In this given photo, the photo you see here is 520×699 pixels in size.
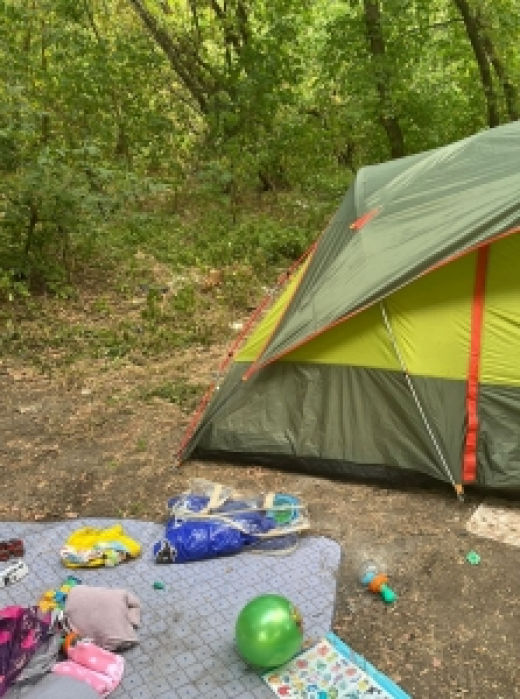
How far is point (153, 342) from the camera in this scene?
596 centimetres

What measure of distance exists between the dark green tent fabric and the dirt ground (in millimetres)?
960

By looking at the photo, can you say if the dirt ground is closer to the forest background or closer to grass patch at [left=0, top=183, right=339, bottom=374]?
grass patch at [left=0, top=183, right=339, bottom=374]

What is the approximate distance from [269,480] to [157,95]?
7.90 meters

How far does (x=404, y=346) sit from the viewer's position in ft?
12.0

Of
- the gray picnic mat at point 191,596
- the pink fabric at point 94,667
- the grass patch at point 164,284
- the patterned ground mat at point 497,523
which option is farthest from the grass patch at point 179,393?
the pink fabric at point 94,667

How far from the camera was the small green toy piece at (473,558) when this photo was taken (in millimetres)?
3133

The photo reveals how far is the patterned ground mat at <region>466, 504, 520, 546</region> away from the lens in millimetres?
3266

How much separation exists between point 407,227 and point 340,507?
157 centimetres

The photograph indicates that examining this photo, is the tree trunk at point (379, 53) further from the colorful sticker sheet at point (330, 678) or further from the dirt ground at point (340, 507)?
the colorful sticker sheet at point (330, 678)

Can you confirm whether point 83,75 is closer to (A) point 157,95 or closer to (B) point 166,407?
(A) point 157,95

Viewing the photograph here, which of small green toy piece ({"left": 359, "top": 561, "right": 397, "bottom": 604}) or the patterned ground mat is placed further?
the patterned ground mat

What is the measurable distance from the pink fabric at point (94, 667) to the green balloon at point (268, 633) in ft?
1.63

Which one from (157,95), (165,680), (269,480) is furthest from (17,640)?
(157,95)

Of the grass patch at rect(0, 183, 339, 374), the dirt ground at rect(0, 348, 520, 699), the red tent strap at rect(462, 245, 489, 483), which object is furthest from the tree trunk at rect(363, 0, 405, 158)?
the red tent strap at rect(462, 245, 489, 483)
